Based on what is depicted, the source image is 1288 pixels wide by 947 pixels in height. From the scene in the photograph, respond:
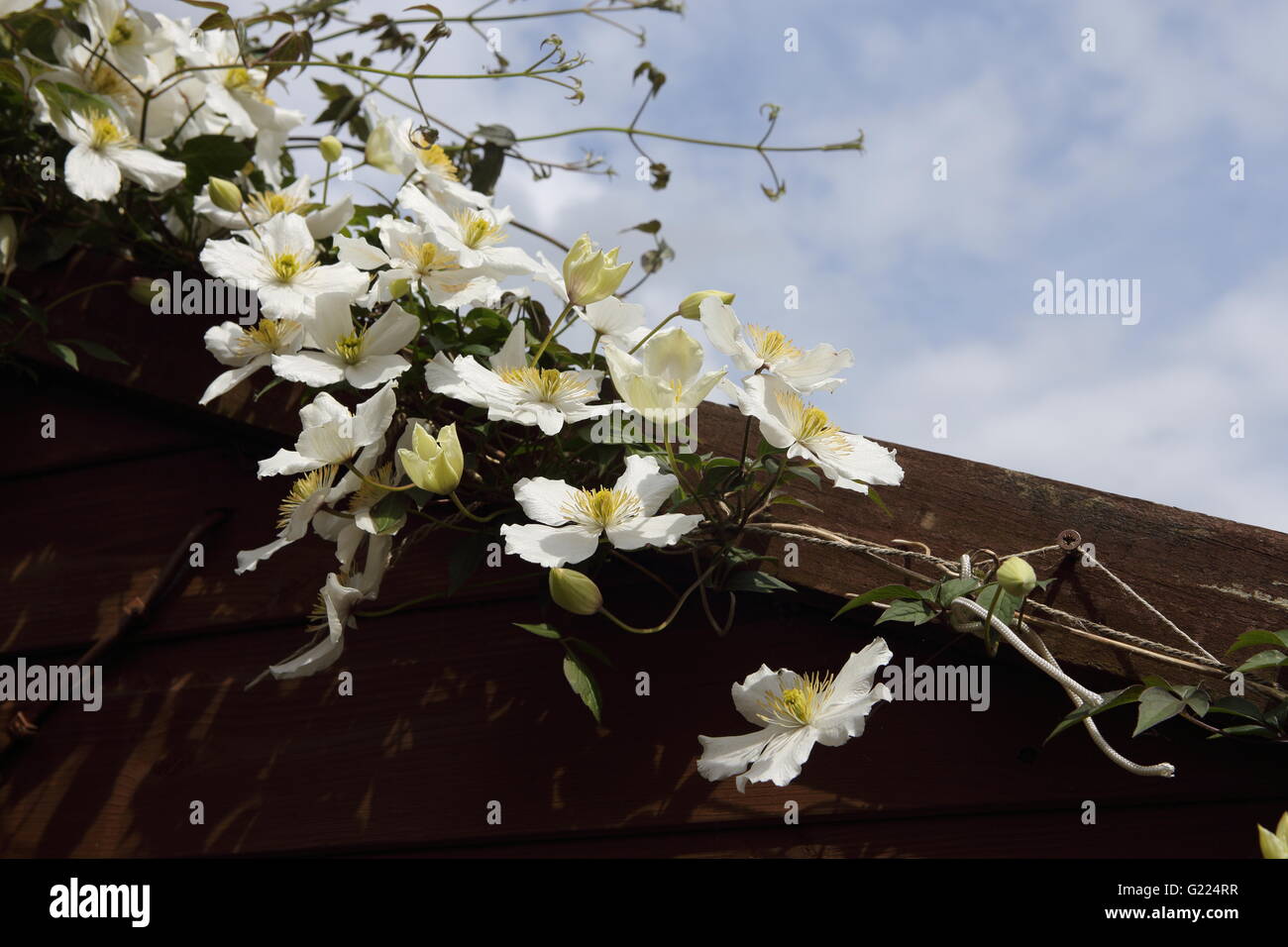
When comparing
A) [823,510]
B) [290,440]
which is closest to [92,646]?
[290,440]

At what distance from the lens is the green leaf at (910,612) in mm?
827

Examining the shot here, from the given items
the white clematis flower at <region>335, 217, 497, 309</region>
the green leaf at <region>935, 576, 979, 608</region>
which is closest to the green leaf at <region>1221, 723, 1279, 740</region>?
the green leaf at <region>935, 576, 979, 608</region>

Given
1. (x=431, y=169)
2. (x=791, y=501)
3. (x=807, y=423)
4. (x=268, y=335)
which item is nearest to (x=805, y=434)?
(x=807, y=423)

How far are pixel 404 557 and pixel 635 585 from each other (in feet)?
0.93

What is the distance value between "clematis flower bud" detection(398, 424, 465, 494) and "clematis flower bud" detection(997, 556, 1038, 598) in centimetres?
47

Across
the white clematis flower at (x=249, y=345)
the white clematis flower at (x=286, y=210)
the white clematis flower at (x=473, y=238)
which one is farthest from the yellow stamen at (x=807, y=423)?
the white clematis flower at (x=286, y=210)

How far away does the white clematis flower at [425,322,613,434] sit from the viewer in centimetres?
89

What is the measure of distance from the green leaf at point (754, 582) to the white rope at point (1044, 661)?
154 mm

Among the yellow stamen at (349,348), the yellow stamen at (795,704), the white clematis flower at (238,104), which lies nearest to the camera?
the yellow stamen at (795,704)

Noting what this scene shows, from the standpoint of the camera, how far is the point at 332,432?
891mm

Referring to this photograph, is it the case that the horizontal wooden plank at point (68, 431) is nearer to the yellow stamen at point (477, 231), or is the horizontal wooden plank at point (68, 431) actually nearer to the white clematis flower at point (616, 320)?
Result: the yellow stamen at point (477, 231)

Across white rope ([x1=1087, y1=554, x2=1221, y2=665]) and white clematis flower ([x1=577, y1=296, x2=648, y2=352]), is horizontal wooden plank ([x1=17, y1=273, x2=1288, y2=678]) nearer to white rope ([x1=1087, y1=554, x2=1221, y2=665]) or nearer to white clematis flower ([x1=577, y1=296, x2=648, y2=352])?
white rope ([x1=1087, y1=554, x2=1221, y2=665])

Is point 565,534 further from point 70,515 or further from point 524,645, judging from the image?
point 70,515

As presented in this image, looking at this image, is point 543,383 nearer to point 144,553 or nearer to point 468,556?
point 468,556
